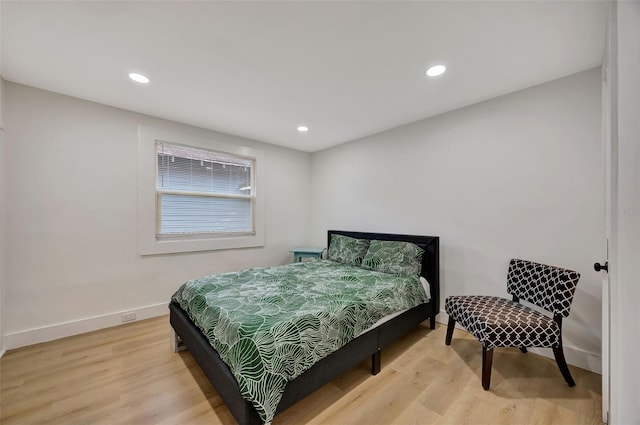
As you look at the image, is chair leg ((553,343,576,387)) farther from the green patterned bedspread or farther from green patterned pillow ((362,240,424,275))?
green patterned pillow ((362,240,424,275))

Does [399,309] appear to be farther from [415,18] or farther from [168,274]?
[168,274]

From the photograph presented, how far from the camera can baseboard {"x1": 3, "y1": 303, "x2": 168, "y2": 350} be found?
234cm

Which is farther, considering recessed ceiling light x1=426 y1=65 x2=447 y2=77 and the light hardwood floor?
recessed ceiling light x1=426 y1=65 x2=447 y2=77

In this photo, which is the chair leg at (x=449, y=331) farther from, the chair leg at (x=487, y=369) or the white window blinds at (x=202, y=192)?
the white window blinds at (x=202, y=192)

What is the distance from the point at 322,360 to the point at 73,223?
293 cm

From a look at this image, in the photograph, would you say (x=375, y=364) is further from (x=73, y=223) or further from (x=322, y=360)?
(x=73, y=223)

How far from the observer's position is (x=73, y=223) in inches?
103

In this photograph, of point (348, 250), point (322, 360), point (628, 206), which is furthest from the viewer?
point (348, 250)

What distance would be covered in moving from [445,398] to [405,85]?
2.57m

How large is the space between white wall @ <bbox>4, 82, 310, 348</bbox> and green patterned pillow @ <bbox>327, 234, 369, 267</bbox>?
2.02 m

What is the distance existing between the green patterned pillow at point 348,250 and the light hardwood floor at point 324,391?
3.96ft

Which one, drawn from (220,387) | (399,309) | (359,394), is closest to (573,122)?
(399,309)

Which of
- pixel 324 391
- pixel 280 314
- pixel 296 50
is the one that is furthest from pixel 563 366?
pixel 296 50

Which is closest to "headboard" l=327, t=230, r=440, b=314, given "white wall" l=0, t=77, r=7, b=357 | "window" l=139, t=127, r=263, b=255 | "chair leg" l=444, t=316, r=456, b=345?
"chair leg" l=444, t=316, r=456, b=345
